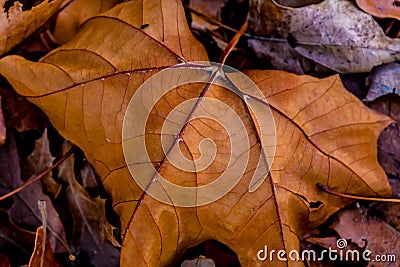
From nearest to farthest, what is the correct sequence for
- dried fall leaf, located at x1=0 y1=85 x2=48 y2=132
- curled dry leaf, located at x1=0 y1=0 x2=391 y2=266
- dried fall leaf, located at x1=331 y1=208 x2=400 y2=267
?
curled dry leaf, located at x1=0 y1=0 x2=391 y2=266
dried fall leaf, located at x1=331 y1=208 x2=400 y2=267
dried fall leaf, located at x1=0 y1=85 x2=48 y2=132

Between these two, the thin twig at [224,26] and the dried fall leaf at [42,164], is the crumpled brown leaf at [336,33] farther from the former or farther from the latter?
the dried fall leaf at [42,164]

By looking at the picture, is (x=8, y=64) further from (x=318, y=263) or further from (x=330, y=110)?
(x=318, y=263)

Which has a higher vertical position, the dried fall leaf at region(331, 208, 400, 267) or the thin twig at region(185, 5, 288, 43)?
the thin twig at region(185, 5, 288, 43)

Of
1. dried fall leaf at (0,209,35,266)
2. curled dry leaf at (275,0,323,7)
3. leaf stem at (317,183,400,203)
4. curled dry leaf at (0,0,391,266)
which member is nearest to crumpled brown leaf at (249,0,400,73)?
curled dry leaf at (275,0,323,7)

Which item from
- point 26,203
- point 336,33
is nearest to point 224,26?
point 336,33

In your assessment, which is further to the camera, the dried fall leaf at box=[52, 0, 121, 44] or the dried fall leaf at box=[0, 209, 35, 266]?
the dried fall leaf at box=[52, 0, 121, 44]

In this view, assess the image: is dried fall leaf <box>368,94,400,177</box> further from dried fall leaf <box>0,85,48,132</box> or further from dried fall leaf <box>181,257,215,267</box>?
dried fall leaf <box>0,85,48,132</box>
